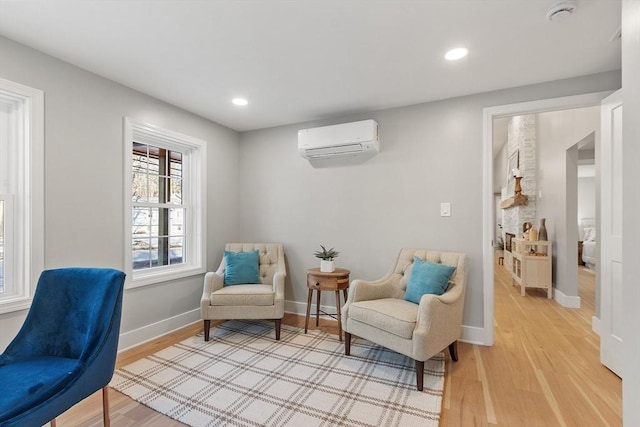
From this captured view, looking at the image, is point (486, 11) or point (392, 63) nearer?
point (486, 11)

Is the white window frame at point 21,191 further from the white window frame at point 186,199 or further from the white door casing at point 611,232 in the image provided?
the white door casing at point 611,232

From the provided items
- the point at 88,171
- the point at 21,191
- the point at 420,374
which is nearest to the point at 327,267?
the point at 420,374

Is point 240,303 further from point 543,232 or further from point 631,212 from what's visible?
point 543,232

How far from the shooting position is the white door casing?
2.13m

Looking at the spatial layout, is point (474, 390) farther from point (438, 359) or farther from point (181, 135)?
point (181, 135)

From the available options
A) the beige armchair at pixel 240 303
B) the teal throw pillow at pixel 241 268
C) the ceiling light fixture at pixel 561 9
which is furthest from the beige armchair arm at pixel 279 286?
the ceiling light fixture at pixel 561 9

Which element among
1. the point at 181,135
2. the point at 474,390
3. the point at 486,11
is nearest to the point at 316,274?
the point at 474,390

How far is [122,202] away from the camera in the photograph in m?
2.62

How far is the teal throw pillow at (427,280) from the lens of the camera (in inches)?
92.9

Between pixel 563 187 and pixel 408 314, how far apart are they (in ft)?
11.4

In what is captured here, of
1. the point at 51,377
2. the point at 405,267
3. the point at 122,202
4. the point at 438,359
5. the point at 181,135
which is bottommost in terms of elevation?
the point at 438,359

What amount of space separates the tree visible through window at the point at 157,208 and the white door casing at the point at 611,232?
390 cm

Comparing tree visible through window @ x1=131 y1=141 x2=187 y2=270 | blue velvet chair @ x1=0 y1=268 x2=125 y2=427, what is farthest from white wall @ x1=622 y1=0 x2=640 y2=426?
tree visible through window @ x1=131 y1=141 x2=187 y2=270

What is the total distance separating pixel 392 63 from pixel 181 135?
2233 mm
